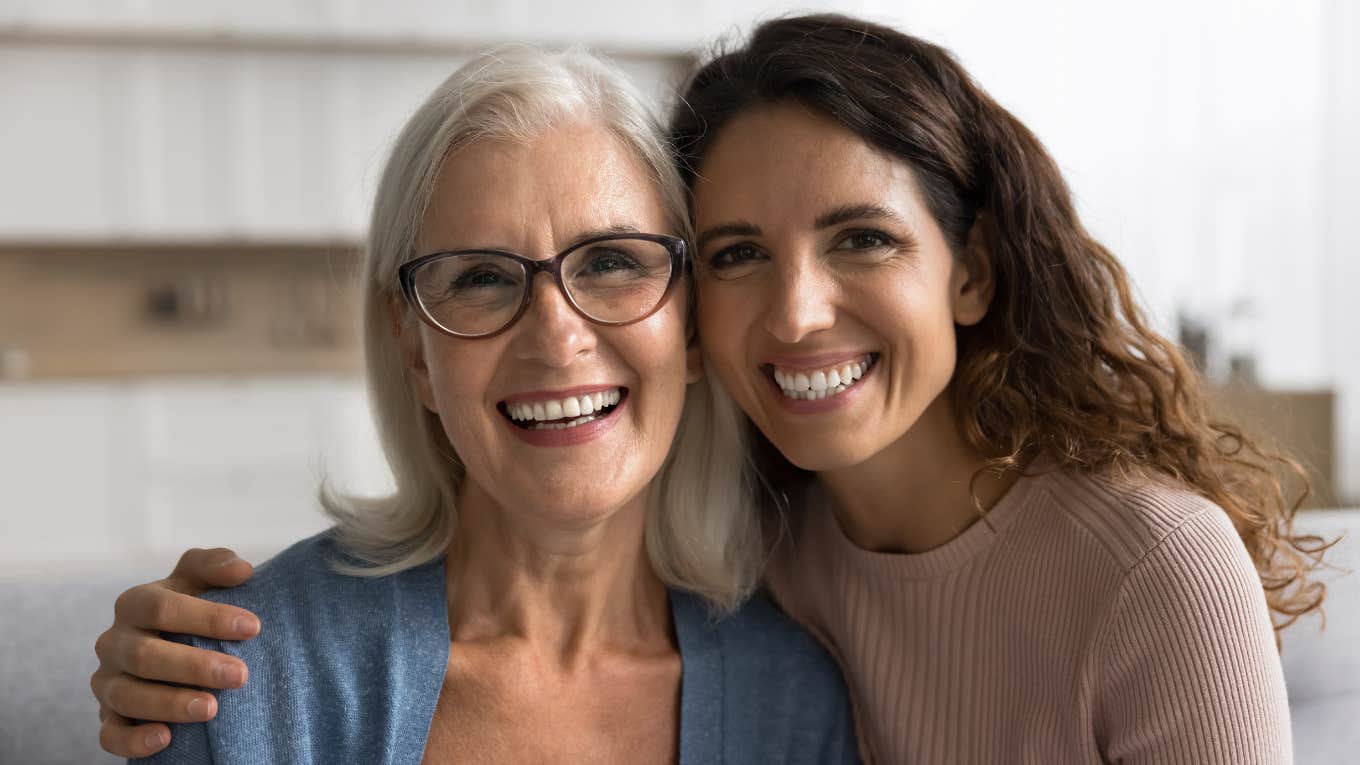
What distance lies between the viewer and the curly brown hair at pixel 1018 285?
1.54m

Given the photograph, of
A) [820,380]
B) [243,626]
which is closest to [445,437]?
[243,626]

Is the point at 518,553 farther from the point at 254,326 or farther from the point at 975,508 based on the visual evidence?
the point at 254,326

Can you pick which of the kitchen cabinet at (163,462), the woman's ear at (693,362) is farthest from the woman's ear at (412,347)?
the kitchen cabinet at (163,462)

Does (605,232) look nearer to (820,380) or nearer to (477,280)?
(477,280)

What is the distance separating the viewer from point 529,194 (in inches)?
56.3

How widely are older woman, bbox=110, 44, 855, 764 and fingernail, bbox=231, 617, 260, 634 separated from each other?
0.12 ft

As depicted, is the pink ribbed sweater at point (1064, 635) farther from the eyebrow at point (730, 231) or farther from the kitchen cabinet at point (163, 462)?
the kitchen cabinet at point (163, 462)

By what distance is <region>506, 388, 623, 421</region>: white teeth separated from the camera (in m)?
1.45

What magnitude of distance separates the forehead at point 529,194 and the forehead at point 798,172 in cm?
13

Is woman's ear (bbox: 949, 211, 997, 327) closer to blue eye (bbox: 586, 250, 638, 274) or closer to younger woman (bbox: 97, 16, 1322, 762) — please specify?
younger woman (bbox: 97, 16, 1322, 762)

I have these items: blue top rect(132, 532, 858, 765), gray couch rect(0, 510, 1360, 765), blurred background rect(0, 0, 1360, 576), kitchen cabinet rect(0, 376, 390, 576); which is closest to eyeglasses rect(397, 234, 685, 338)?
blue top rect(132, 532, 858, 765)

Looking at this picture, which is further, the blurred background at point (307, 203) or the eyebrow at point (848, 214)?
the blurred background at point (307, 203)

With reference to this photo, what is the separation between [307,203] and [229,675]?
4.43 meters

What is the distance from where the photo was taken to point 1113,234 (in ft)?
18.2
